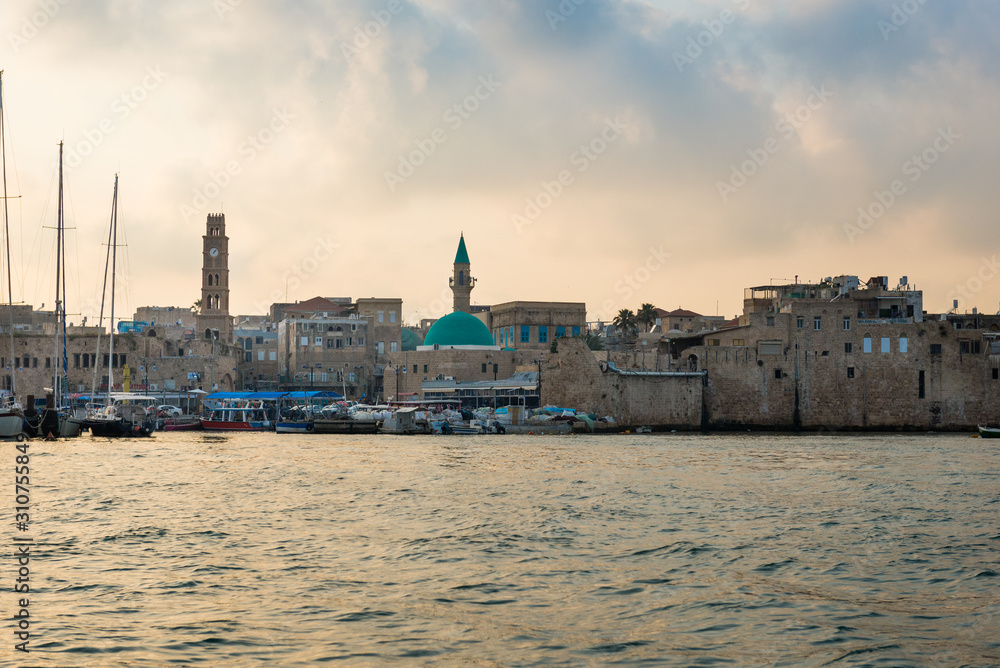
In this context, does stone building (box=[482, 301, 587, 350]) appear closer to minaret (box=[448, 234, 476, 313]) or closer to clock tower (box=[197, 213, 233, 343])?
minaret (box=[448, 234, 476, 313])

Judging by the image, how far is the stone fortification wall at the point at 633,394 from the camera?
5981cm

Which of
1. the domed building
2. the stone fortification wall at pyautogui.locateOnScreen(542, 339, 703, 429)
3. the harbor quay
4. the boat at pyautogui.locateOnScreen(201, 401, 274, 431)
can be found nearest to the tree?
the harbor quay

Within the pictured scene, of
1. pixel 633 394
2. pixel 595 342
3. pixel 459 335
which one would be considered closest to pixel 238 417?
pixel 459 335

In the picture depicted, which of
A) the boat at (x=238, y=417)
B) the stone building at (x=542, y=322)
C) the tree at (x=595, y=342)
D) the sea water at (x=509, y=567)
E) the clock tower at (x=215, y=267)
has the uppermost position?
the clock tower at (x=215, y=267)

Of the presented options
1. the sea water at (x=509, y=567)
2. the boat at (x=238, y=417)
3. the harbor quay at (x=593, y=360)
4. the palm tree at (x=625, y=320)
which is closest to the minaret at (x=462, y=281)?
the harbor quay at (x=593, y=360)

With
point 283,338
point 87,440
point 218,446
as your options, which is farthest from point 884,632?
point 283,338

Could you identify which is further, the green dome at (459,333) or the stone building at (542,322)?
the stone building at (542,322)

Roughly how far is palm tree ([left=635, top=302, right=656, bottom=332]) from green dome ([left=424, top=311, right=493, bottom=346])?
14734 mm

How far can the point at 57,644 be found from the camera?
11.5m

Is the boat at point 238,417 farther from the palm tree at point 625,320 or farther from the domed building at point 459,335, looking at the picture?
the palm tree at point 625,320

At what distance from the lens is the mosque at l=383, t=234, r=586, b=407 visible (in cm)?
6956

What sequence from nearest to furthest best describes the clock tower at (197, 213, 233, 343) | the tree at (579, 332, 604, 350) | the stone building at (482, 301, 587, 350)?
the tree at (579, 332, 604, 350) → the stone building at (482, 301, 587, 350) → the clock tower at (197, 213, 233, 343)

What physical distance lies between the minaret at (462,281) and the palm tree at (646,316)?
13830 millimetres

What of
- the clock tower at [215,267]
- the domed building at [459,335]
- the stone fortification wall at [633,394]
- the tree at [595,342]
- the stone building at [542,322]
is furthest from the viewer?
the clock tower at [215,267]
